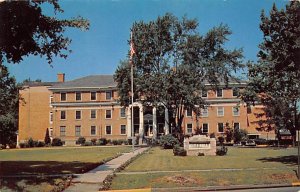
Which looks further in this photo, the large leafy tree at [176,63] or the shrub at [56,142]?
the shrub at [56,142]

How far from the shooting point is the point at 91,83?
265ft

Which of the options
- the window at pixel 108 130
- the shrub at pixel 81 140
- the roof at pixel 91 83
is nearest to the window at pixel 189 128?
the window at pixel 108 130

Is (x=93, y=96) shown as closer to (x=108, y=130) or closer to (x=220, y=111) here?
(x=108, y=130)

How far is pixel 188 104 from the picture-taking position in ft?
169

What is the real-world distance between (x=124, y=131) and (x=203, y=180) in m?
61.2

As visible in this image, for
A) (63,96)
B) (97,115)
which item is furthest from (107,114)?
(63,96)

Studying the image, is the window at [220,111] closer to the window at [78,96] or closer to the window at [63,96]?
the window at [78,96]

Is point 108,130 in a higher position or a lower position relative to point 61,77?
lower

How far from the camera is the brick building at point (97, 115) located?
78188mm

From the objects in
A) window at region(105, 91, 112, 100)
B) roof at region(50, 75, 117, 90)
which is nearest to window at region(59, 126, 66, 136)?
roof at region(50, 75, 117, 90)

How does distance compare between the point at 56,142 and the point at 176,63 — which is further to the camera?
the point at 56,142

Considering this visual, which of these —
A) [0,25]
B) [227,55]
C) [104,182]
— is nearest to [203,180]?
[104,182]

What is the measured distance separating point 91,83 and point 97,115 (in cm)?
593

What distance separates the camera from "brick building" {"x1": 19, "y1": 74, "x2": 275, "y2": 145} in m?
78.2
